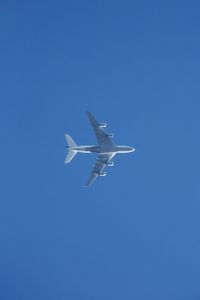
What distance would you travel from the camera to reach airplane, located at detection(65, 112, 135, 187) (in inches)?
3063

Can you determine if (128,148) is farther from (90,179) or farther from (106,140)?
(90,179)

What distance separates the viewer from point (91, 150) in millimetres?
79375

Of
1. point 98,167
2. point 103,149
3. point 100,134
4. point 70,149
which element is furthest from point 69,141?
point 103,149

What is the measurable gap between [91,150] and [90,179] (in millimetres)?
5287

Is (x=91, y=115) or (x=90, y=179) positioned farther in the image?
(x=90, y=179)

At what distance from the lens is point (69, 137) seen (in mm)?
82000

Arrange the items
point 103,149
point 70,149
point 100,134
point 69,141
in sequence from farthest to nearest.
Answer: point 69,141, point 70,149, point 100,134, point 103,149

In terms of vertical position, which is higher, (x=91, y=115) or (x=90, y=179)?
(x=91, y=115)

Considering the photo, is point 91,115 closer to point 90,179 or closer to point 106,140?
point 106,140

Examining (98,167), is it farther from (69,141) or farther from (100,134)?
(100,134)

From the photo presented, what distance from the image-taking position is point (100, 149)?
78.9 m

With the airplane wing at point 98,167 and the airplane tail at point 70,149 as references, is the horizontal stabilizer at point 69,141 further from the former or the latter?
the airplane wing at point 98,167

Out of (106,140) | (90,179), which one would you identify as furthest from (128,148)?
(90,179)

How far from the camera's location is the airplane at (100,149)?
77812 millimetres
